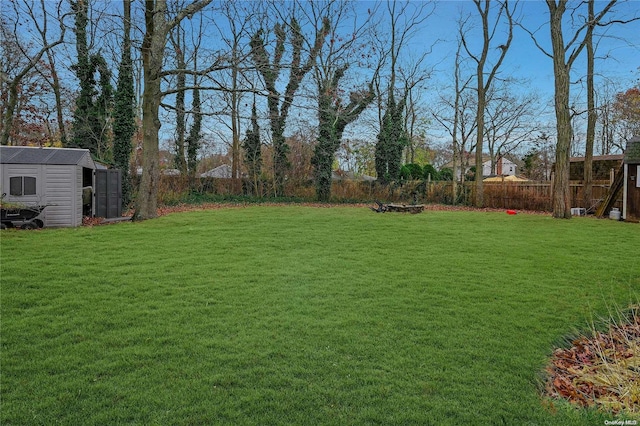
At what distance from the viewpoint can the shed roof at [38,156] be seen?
9.38m

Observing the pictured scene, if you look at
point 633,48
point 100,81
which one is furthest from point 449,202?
point 100,81

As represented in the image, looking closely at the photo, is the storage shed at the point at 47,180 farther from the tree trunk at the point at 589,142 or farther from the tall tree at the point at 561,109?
the tree trunk at the point at 589,142

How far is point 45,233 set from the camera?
8.66 metres

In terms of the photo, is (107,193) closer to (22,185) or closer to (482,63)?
(22,185)

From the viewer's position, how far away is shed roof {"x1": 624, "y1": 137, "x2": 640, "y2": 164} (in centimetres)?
1304

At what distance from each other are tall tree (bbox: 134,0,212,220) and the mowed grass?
12.8 ft

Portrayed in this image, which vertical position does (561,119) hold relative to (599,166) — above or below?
above

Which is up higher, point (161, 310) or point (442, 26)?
point (442, 26)

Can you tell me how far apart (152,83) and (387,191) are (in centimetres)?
1496

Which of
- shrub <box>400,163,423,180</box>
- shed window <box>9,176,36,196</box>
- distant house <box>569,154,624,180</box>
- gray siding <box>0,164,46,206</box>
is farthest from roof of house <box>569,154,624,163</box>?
shed window <box>9,176,36,196</box>

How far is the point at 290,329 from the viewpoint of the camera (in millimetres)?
3713

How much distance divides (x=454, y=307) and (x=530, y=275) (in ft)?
7.17

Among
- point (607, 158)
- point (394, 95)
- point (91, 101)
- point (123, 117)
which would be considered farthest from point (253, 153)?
point (607, 158)

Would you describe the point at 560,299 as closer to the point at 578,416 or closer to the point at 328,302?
the point at 578,416
